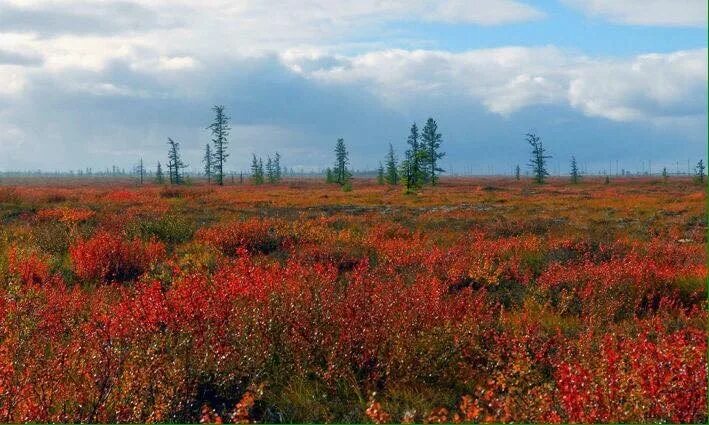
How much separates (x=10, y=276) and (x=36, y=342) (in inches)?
186

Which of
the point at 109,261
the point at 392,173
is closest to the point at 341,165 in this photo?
the point at 392,173

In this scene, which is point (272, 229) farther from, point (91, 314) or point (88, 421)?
point (88, 421)

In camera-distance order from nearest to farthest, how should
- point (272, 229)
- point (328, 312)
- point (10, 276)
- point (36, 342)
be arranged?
point (36, 342), point (328, 312), point (10, 276), point (272, 229)

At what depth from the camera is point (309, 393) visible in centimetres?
509

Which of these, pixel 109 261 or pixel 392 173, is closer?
pixel 109 261

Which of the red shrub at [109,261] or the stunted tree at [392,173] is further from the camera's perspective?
the stunted tree at [392,173]

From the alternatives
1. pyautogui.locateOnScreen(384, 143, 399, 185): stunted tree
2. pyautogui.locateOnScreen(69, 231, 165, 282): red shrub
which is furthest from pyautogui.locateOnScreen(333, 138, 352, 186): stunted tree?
pyautogui.locateOnScreen(69, 231, 165, 282): red shrub

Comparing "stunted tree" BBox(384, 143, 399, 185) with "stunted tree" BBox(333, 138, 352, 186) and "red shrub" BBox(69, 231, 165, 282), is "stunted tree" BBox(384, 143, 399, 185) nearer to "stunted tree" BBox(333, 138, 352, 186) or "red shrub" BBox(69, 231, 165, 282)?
"stunted tree" BBox(333, 138, 352, 186)

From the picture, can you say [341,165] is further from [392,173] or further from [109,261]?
[109,261]

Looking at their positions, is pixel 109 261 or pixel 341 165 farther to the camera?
pixel 341 165

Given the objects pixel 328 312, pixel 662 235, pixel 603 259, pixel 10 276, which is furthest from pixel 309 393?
pixel 662 235

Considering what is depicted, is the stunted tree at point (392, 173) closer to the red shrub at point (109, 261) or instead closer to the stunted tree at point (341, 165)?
the stunted tree at point (341, 165)

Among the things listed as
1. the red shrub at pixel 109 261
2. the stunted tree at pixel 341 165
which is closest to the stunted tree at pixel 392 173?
the stunted tree at pixel 341 165

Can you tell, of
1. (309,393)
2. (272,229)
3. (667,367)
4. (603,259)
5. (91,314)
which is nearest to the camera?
(667,367)
